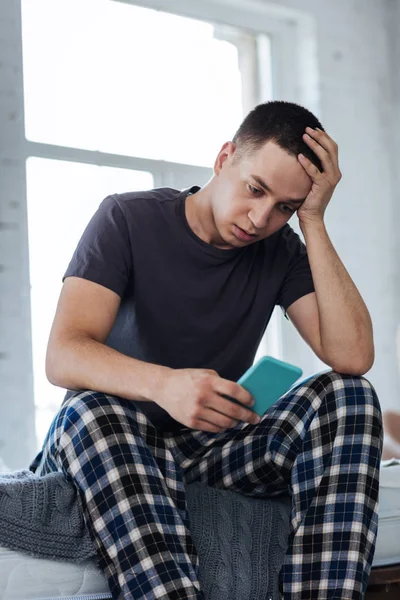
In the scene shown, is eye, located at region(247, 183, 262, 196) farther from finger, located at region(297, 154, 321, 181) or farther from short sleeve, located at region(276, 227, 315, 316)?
short sleeve, located at region(276, 227, 315, 316)

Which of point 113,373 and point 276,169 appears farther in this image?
point 276,169

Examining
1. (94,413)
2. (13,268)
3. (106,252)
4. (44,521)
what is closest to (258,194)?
(106,252)

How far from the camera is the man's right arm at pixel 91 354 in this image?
1.01 metres

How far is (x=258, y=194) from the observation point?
1.26 metres

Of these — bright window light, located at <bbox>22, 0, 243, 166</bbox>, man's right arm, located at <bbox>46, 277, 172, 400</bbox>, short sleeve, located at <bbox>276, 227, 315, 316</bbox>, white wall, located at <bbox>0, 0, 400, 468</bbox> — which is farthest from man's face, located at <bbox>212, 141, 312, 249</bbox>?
white wall, located at <bbox>0, 0, 400, 468</bbox>

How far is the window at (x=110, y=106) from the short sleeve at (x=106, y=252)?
0.89 metres

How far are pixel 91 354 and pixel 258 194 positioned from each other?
0.42 metres

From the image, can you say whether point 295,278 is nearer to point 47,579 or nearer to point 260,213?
point 260,213

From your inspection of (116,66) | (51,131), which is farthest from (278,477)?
(116,66)

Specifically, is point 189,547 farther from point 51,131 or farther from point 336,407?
point 51,131

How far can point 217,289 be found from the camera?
4.36 ft

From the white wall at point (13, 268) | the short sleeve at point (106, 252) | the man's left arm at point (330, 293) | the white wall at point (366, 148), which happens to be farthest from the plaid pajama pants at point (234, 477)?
the white wall at point (366, 148)

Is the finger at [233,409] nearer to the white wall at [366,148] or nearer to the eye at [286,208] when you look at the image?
the eye at [286,208]

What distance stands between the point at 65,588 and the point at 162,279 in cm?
52
